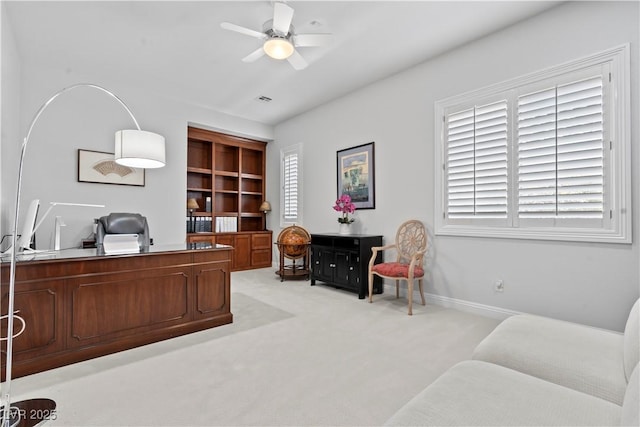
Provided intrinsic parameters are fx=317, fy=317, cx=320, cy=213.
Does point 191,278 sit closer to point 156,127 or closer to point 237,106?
point 156,127

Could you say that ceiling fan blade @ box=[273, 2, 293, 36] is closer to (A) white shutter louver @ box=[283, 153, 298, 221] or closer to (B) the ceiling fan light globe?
(B) the ceiling fan light globe

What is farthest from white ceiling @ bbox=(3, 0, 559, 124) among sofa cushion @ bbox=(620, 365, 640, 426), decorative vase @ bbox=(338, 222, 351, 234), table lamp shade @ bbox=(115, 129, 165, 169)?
sofa cushion @ bbox=(620, 365, 640, 426)

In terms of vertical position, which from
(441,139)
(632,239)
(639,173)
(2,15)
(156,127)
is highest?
(2,15)

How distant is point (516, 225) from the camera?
10.8 ft

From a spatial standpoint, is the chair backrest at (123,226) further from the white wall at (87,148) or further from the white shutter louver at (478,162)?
the white shutter louver at (478,162)

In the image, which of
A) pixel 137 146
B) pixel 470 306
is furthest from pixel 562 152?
pixel 137 146

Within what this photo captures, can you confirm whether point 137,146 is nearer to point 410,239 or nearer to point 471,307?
point 410,239

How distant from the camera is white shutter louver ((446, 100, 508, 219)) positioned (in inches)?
135

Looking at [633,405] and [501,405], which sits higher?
[633,405]

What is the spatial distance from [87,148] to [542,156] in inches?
226

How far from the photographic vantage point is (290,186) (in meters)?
6.51

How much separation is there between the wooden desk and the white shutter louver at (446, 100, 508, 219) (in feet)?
9.10

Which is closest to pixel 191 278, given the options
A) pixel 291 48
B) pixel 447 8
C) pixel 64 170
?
pixel 291 48

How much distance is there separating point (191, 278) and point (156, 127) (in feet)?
10.9
